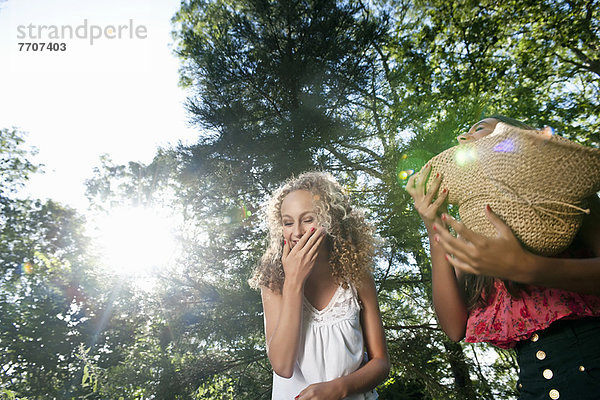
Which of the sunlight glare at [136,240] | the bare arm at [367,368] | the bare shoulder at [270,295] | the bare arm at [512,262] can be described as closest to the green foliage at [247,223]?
the sunlight glare at [136,240]

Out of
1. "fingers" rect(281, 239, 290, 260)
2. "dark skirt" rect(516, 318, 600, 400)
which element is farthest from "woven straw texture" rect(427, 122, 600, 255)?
→ "fingers" rect(281, 239, 290, 260)

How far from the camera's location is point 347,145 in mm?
4867

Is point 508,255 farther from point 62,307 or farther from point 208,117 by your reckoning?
point 62,307

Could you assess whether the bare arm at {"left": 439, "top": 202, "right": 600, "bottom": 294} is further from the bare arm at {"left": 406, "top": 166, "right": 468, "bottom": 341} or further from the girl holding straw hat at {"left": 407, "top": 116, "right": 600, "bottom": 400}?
the bare arm at {"left": 406, "top": 166, "right": 468, "bottom": 341}

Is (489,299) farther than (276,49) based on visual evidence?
No

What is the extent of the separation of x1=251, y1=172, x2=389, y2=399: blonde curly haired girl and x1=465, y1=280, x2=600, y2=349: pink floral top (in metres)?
0.58

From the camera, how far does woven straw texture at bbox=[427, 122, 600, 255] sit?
83 centimetres

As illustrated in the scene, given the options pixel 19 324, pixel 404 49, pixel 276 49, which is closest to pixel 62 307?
pixel 19 324

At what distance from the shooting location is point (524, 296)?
1101 millimetres

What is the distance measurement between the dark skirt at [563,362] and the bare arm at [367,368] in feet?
1.98

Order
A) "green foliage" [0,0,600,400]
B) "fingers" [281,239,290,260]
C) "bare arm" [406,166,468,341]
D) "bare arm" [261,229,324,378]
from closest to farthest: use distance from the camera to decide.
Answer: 1. "bare arm" [406,166,468,341]
2. "bare arm" [261,229,324,378]
3. "fingers" [281,239,290,260]
4. "green foliage" [0,0,600,400]

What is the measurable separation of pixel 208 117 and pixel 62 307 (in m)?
3.06

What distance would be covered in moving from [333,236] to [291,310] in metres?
0.52

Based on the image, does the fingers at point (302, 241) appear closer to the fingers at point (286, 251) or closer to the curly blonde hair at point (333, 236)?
the fingers at point (286, 251)
